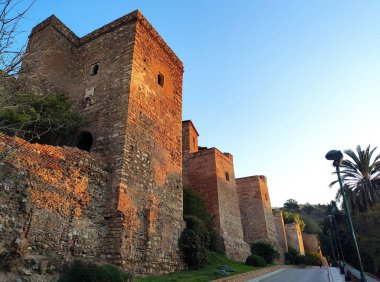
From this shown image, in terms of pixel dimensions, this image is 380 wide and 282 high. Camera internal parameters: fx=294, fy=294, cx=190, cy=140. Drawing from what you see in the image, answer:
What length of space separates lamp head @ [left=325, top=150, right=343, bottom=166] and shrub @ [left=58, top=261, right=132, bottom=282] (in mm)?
6575

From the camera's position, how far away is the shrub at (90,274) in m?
7.14

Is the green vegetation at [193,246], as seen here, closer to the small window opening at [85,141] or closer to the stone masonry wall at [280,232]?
the small window opening at [85,141]

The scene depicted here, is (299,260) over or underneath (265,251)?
underneath

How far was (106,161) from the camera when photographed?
1099 cm

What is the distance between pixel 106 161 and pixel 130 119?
1.93 metres

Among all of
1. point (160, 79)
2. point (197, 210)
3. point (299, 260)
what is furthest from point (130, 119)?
point (299, 260)

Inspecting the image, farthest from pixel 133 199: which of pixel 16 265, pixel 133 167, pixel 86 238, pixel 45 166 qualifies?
pixel 16 265

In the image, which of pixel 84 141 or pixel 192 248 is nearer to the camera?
pixel 192 248

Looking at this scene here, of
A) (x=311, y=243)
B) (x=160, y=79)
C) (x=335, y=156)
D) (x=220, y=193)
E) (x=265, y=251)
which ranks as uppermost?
(x=160, y=79)

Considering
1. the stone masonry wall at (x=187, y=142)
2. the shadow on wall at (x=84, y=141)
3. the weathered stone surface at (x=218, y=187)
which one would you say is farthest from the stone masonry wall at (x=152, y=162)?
the stone masonry wall at (x=187, y=142)

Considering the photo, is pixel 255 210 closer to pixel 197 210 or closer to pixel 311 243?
pixel 197 210

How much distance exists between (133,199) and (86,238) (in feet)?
7.17

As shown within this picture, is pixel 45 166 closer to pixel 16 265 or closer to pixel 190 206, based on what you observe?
pixel 16 265

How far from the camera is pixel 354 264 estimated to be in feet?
105
